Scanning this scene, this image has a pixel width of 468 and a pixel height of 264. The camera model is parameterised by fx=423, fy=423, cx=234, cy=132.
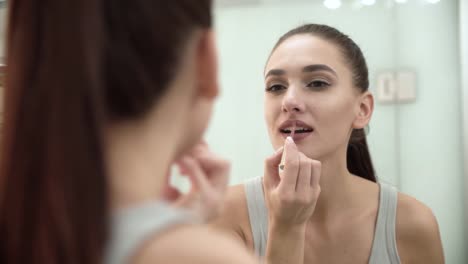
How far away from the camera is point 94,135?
10.4 inches

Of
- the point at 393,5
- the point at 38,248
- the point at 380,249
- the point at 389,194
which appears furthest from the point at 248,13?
the point at 38,248

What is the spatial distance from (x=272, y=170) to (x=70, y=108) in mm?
594

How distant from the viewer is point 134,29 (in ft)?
0.91

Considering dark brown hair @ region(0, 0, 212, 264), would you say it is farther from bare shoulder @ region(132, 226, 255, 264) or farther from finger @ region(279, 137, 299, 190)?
finger @ region(279, 137, 299, 190)

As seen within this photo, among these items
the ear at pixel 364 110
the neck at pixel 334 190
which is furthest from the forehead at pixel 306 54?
the neck at pixel 334 190

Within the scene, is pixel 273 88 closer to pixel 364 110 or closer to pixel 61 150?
pixel 364 110

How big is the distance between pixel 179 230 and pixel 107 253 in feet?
0.16

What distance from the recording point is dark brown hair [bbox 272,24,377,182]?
1.01 m

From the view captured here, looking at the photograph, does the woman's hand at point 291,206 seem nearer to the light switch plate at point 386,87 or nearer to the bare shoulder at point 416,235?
the bare shoulder at point 416,235

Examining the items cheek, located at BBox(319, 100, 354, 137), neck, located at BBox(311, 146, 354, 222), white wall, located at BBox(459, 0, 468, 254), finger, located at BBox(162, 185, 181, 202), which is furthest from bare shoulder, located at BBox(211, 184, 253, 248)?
white wall, located at BBox(459, 0, 468, 254)

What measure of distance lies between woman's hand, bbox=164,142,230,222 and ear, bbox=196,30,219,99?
11 cm

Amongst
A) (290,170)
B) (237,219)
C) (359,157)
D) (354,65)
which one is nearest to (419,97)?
(359,157)

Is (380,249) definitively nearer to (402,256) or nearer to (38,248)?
(402,256)

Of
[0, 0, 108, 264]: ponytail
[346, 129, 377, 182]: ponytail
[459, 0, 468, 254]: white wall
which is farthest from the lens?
[459, 0, 468, 254]: white wall
